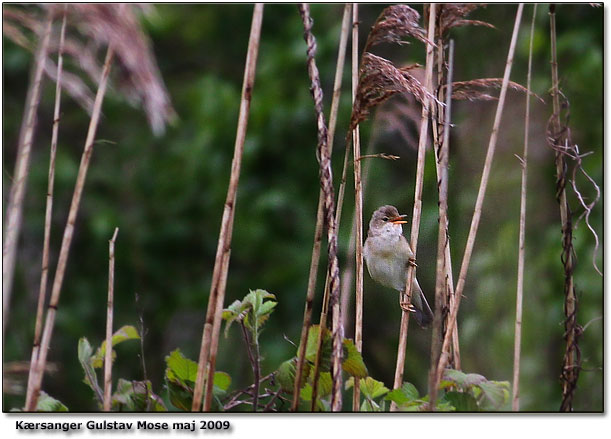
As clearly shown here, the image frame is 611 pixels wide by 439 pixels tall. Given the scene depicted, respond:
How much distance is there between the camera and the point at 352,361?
1.76 m

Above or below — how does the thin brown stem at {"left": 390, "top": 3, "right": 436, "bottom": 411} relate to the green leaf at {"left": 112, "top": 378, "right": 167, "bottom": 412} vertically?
above

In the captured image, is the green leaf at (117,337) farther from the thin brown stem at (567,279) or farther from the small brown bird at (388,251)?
the small brown bird at (388,251)

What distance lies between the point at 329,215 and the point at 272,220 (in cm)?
257

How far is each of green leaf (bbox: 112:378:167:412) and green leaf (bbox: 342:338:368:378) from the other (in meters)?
0.44

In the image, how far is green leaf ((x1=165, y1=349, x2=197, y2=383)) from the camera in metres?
1.83

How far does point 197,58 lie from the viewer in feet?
16.2

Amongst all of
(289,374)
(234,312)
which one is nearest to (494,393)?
(289,374)

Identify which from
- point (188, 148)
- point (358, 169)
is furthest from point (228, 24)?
point (358, 169)

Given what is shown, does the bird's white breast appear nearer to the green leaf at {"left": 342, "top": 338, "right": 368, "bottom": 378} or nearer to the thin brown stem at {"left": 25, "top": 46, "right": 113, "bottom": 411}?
the green leaf at {"left": 342, "top": 338, "right": 368, "bottom": 378}

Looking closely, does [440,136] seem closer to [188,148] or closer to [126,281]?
[188,148]

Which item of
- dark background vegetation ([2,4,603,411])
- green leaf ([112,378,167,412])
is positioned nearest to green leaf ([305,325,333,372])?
green leaf ([112,378,167,412])

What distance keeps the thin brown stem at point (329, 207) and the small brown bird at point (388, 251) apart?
126cm

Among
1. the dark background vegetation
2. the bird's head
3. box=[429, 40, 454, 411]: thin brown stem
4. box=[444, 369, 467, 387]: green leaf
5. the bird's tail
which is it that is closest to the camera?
box=[429, 40, 454, 411]: thin brown stem
